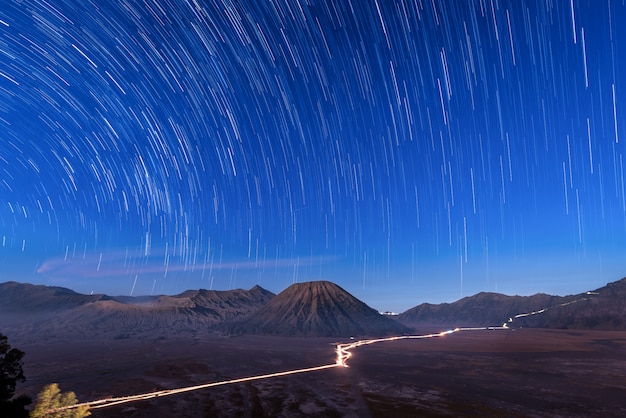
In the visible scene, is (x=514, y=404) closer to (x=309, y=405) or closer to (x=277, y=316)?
(x=309, y=405)

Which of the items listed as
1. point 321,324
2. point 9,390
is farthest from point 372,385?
point 321,324

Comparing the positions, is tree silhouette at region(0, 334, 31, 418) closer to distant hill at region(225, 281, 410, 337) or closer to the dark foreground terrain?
the dark foreground terrain

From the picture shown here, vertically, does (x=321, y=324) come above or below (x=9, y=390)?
above

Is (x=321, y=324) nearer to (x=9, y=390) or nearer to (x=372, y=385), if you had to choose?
(x=372, y=385)

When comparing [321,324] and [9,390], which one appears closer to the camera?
[9,390]

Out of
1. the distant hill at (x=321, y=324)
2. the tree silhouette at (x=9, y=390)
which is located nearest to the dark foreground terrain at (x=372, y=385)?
the tree silhouette at (x=9, y=390)

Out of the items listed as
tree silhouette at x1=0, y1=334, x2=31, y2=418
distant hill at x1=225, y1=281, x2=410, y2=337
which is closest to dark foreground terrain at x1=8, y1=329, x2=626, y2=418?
tree silhouette at x1=0, y1=334, x2=31, y2=418

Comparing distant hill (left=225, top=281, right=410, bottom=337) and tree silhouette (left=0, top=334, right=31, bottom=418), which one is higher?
distant hill (left=225, top=281, right=410, bottom=337)

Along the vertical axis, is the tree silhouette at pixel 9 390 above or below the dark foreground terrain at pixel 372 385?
above

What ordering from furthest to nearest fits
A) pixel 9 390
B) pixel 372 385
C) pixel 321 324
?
1. pixel 321 324
2. pixel 372 385
3. pixel 9 390

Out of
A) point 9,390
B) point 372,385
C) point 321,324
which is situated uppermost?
point 321,324

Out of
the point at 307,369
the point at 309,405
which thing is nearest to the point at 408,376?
the point at 307,369

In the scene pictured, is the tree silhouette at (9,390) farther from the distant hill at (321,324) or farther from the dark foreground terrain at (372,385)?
the distant hill at (321,324)

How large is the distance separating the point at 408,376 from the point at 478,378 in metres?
9.68
